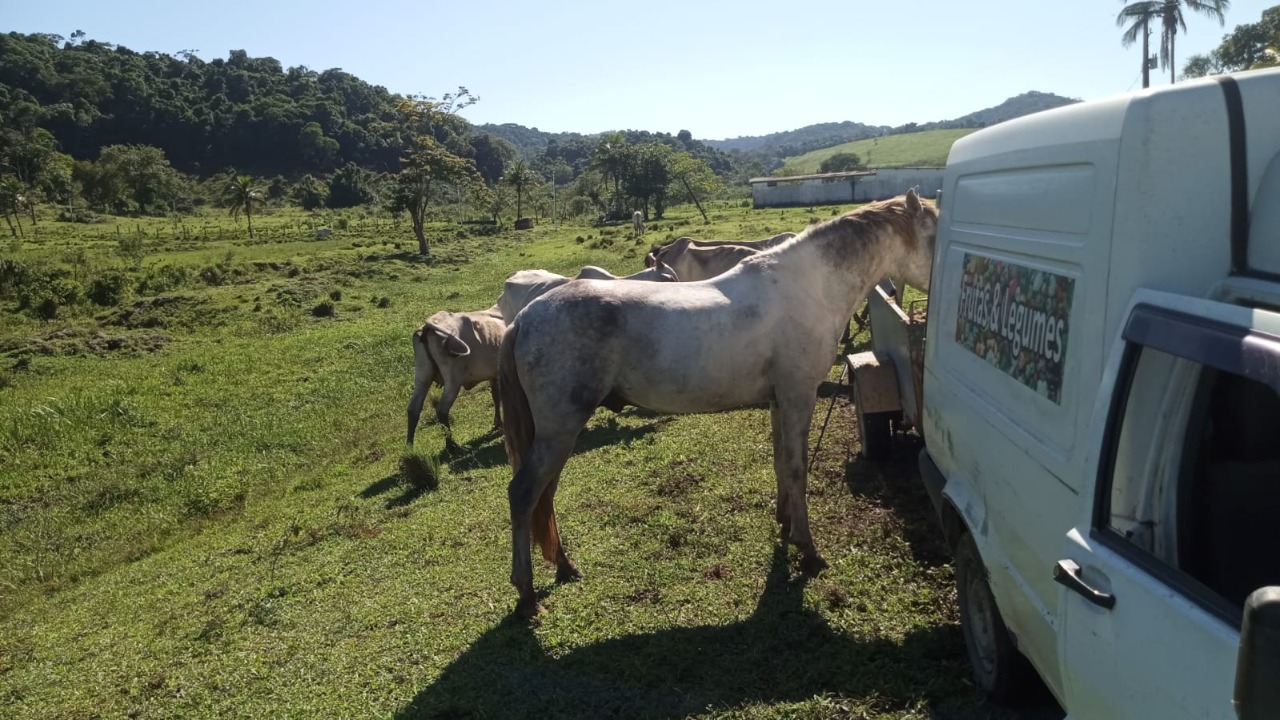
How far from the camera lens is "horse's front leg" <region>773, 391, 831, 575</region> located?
562 cm

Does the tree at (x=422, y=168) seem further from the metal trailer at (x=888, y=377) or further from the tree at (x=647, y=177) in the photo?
the metal trailer at (x=888, y=377)

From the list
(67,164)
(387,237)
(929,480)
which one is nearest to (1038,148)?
(929,480)

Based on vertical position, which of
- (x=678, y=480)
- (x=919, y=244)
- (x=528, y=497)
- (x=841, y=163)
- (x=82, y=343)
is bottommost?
(x=82, y=343)

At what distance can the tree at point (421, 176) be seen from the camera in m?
38.8

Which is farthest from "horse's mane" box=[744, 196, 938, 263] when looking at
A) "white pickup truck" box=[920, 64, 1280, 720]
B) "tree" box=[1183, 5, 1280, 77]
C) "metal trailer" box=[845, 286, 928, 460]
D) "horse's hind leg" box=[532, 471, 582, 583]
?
"tree" box=[1183, 5, 1280, 77]

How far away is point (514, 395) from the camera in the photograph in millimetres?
5762

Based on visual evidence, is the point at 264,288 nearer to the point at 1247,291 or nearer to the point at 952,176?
the point at 952,176

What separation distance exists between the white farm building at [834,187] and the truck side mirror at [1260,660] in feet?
190

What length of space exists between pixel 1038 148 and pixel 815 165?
408ft

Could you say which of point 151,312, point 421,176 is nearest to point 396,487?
point 151,312

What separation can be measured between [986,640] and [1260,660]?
2626 millimetres

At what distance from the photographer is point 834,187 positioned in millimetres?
61156

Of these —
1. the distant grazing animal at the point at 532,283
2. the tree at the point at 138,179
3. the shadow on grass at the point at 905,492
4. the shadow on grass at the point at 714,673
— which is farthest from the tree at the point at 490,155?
the shadow on grass at the point at 714,673

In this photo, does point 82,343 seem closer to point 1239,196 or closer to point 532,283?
point 532,283
